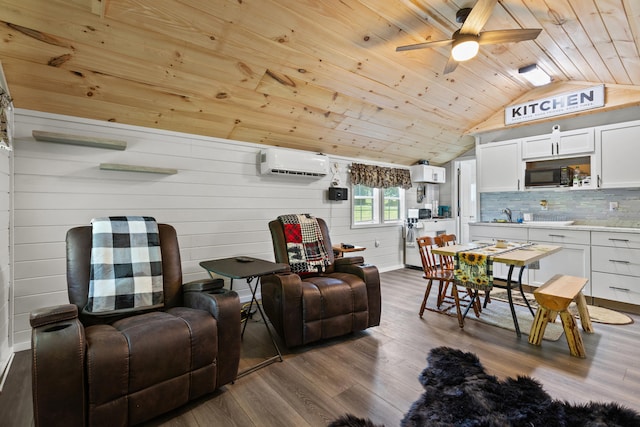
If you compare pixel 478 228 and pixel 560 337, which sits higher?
pixel 478 228

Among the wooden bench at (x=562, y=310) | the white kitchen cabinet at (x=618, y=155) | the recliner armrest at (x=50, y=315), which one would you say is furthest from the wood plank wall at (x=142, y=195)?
the white kitchen cabinet at (x=618, y=155)

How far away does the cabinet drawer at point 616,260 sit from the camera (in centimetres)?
338

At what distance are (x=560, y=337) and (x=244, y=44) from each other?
3712mm

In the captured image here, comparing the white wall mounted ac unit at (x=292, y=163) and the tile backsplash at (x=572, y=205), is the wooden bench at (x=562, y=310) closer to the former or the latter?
the tile backsplash at (x=572, y=205)

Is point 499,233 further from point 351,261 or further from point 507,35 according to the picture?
point 507,35

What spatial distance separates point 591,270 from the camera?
144 inches

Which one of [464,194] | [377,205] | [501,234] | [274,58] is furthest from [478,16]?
[464,194]

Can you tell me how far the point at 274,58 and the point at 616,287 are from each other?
4.43m

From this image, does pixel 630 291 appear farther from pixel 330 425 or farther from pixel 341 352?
pixel 330 425

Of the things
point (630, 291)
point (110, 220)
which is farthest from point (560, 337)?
point (110, 220)

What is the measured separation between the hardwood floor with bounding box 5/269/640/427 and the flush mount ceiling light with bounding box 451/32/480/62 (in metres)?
2.34

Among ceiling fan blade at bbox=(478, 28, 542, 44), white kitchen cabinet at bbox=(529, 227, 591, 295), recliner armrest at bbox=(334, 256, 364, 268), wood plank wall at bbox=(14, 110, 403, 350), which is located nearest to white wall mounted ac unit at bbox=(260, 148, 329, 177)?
wood plank wall at bbox=(14, 110, 403, 350)

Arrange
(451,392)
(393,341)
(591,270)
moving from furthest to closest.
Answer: (591,270), (393,341), (451,392)

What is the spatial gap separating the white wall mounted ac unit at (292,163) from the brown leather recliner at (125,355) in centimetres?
189
